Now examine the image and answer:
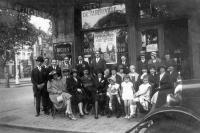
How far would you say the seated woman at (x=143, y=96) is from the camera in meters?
6.89

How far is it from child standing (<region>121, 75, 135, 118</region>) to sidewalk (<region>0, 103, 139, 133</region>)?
0.28 meters

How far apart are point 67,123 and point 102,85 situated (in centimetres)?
132

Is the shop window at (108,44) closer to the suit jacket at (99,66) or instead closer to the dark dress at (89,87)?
the suit jacket at (99,66)

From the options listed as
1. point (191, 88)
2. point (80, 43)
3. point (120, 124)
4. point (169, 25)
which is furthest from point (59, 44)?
point (191, 88)

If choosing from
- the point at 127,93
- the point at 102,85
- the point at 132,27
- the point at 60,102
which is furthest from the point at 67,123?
the point at 132,27

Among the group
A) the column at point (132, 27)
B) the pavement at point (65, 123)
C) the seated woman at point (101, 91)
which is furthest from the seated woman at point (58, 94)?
the column at point (132, 27)

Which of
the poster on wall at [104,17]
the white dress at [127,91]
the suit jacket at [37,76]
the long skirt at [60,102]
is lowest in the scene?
the long skirt at [60,102]

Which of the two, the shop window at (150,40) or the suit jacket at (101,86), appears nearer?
the suit jacket at (101,86)

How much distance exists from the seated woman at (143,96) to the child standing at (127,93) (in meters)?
0.14

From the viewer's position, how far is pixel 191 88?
12.8 ft

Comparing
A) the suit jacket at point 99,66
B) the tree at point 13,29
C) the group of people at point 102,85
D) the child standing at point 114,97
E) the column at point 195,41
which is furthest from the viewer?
the suit jacket at point 99,66

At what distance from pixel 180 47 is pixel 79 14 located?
3.38 metres

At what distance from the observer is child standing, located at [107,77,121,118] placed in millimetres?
7484

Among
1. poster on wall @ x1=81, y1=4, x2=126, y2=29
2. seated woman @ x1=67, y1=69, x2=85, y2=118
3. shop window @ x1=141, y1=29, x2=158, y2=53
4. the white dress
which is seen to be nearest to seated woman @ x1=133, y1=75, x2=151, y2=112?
the white dress
